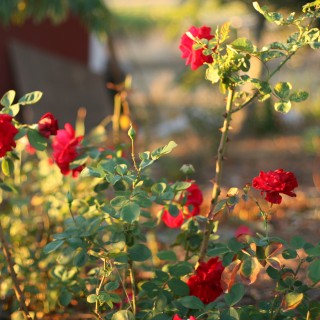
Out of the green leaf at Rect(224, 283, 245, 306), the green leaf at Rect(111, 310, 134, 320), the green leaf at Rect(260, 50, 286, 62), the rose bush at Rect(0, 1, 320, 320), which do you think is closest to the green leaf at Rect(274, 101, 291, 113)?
the rose bush at Rect(0, 1, 320, 320)

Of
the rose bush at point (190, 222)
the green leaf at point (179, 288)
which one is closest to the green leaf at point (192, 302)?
the rose bush at point (190, 222)

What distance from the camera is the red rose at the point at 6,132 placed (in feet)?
8.27

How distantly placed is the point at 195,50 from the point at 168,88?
7627 mm

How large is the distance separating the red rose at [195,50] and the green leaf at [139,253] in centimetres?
69

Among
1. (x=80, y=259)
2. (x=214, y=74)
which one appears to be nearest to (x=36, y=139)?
(x=80, y=259)

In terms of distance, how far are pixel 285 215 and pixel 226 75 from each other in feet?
10.4

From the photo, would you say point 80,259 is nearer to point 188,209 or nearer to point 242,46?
point 188,209

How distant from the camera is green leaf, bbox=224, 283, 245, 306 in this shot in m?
2.39

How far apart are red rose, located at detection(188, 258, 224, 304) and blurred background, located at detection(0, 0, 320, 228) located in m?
3.64

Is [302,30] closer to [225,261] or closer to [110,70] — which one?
[225,261]

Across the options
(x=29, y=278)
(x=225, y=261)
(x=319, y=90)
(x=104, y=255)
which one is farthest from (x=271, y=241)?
(x=319, y=90)

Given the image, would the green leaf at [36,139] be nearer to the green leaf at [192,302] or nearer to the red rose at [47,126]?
the red rose at [47,126]

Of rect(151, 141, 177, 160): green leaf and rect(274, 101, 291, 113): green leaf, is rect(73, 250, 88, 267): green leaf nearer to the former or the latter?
rect(151, 141, 177, 160): green leaf

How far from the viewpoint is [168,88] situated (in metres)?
10.2
